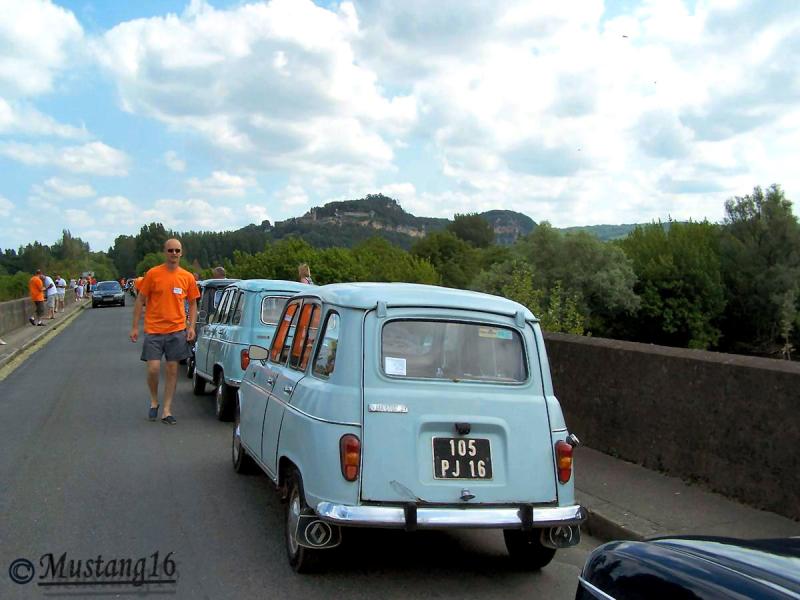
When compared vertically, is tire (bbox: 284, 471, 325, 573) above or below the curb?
above

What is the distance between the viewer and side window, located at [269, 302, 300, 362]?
20.5ft

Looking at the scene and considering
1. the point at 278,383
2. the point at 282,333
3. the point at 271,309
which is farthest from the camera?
the point at 271,309

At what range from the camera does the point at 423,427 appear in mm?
4617

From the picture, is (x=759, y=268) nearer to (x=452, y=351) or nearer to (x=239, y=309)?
(x=239, y=309)

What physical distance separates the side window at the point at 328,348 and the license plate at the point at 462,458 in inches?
32.8

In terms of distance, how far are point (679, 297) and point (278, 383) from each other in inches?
2952

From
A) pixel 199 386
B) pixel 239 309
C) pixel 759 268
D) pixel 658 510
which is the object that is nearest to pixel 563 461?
pixel 658 510

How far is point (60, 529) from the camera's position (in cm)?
564

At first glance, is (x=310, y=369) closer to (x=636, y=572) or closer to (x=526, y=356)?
(x=526, y=356)

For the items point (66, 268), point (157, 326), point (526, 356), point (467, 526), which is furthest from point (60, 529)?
point (66, 268)

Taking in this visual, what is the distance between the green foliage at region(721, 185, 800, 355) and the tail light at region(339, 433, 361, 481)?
252ft

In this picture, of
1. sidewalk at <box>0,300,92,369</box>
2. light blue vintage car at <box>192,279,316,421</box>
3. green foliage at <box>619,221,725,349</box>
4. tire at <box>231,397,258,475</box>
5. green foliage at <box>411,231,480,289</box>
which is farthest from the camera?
green foliage at <box>411,231,480,289</box>

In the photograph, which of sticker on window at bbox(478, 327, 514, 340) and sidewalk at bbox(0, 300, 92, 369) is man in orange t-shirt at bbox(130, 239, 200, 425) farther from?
sidewalk at bbox(0, 300, 92, 369)

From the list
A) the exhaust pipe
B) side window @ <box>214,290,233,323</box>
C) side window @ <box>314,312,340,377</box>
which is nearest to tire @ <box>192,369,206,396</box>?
side window @ <box>214,290,233,323</box>
